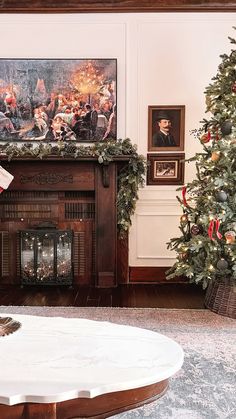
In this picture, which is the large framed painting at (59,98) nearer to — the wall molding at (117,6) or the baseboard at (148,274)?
the wall molding at (117,6)

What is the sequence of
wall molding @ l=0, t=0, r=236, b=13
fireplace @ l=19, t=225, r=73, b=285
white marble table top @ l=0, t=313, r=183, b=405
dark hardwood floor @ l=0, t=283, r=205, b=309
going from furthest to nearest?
wall molding @ l=0, t=0, r=236, b=13
fireplace @ l=19, t=225, r=73, b=285
dark hardwood floor @ l=0, t=283, r=205, b=309
white marble table top @ l=0, t=313, r=183, b=405

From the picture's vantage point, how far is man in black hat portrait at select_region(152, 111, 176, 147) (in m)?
5.07

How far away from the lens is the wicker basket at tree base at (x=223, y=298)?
3.87 meters

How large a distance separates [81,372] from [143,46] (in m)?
4.29

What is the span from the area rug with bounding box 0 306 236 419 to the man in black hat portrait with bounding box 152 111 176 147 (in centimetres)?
200

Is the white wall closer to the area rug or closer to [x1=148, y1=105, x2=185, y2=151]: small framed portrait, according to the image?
[x1=148, y1=105, x2=185, y2=151]: small framed portrait

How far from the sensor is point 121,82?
16.6ft

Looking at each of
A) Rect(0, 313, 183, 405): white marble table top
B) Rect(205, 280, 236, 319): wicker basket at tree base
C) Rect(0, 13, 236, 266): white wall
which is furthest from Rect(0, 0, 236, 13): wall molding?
Rect(0, 313, 183, 405): white marble table top

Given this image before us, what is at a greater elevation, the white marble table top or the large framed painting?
the large framed painting

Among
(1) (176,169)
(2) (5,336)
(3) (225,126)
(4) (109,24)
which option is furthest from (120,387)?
(4) (109,24)

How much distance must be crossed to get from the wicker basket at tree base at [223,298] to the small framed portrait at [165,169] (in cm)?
151

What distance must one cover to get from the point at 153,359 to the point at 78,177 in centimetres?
337

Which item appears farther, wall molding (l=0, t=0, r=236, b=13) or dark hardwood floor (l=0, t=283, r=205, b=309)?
wall molding (l=0, t=0, r=236, b=13)

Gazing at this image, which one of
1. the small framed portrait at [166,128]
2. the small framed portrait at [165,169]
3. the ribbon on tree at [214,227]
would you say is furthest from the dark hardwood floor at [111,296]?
the small framed portrait at [166,128]
